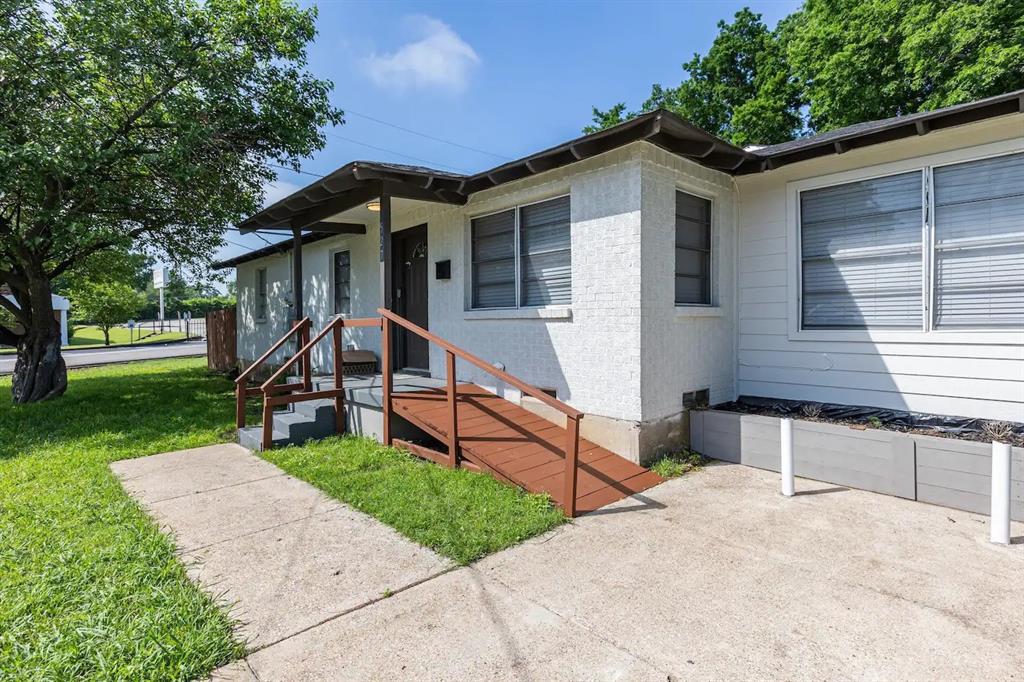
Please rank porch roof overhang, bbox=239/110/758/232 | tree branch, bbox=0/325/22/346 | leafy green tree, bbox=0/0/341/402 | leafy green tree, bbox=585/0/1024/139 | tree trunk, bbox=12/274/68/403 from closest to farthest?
porch roof overhang, bbox=239/110/758/232 < leafy green tree, bbox=0/0/341/402 < tree trunk, bbox=12/274/68/403 < tree branch, bbox=0/325/22/346 < leafy green tree, bbox=585/0/1024/139

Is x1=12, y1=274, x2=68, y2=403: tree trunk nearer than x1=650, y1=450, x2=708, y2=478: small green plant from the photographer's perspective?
No

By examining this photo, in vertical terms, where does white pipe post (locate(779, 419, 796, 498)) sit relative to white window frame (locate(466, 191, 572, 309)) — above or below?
below

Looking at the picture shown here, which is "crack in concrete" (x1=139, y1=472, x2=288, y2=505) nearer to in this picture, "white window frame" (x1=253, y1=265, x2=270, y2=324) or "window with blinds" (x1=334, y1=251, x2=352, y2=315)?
"window with blinds" (x1=334, y1=251, x2=352, y2=315)

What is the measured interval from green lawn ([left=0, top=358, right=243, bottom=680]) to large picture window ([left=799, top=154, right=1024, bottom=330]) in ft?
19.5

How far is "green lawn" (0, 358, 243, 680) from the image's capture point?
2182 mm

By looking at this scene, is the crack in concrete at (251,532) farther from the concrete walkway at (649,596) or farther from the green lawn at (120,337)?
the green lawn at (120,337)

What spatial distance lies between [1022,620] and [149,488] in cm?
604

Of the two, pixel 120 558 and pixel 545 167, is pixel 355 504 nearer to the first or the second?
pixel 120 558

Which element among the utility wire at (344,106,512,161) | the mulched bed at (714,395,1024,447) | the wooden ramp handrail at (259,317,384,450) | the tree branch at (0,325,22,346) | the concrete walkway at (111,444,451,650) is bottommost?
the concrete walkway at (111,444,451,650)

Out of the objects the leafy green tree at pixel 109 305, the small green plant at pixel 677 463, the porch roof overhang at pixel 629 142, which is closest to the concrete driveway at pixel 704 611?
the small green plant at pixel 677 463

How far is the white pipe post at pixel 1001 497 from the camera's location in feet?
10.8

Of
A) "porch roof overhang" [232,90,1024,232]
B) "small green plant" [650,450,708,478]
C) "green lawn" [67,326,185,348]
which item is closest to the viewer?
"porch roof overhang" [232,90,1024,232]

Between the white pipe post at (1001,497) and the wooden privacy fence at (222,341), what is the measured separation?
14.9 metres

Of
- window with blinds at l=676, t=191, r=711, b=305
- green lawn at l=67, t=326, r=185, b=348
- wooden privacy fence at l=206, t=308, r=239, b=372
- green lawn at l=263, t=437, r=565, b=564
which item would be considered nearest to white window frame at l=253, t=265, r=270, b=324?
wooden privacy fence at l=206, t=308, r=239, b=372
